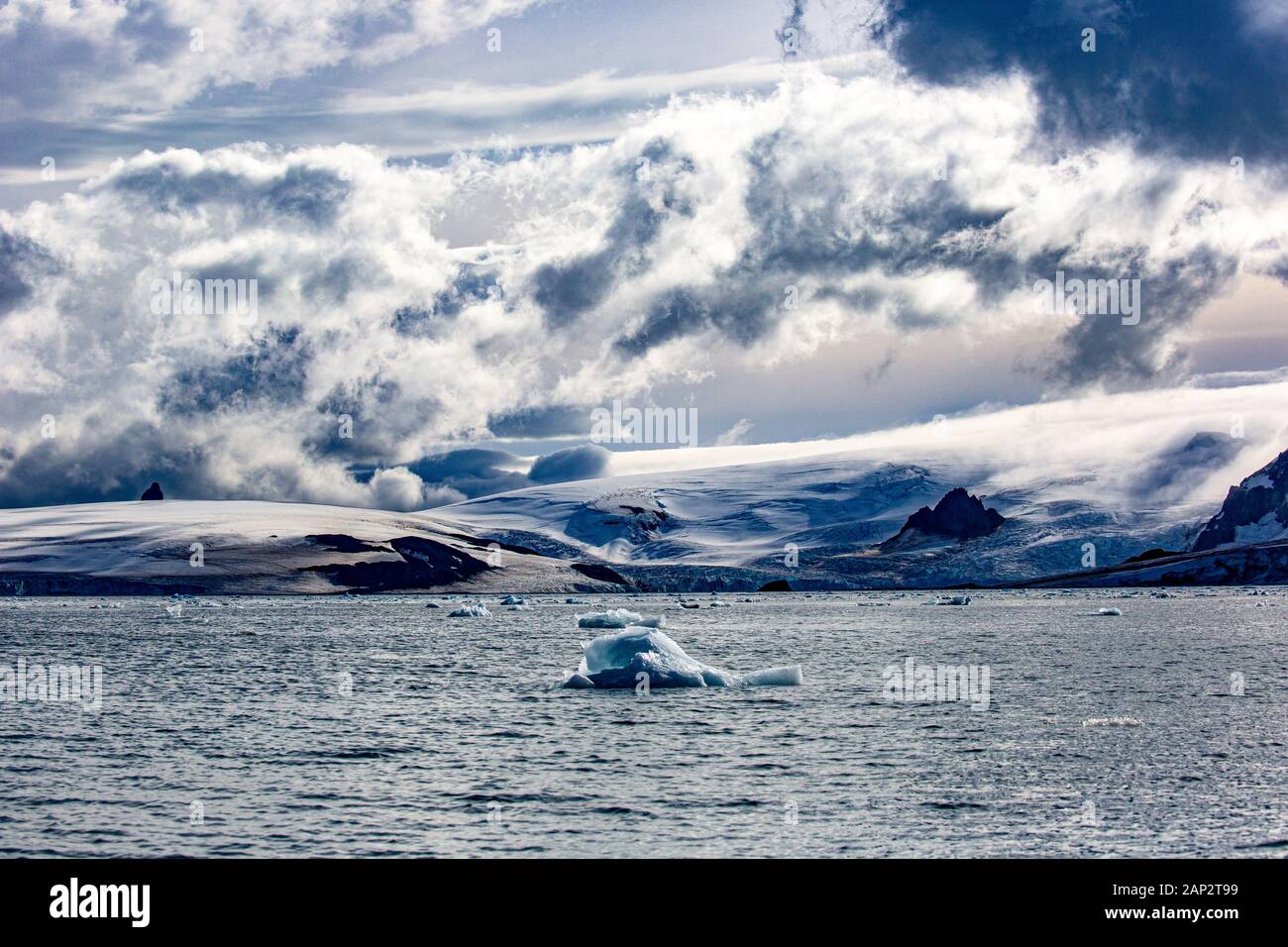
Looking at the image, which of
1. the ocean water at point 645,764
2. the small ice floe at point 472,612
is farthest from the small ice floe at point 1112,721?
the small ice floe at point 472,612

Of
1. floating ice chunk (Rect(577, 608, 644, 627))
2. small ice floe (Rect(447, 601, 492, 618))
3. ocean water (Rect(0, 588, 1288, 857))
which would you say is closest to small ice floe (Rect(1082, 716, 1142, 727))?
ocean water (Rect(0, 588, 1288, 857))

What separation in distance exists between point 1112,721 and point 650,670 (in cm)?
1740

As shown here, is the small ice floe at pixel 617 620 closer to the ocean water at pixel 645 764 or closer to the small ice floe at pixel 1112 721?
the ocean water at pixel 645 764

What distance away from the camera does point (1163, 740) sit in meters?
39.2

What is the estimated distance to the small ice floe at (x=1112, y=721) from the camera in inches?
1702

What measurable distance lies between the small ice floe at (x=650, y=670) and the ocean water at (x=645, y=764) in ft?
3.85

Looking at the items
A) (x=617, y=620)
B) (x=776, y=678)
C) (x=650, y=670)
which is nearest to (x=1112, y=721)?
(x=776, y=678)

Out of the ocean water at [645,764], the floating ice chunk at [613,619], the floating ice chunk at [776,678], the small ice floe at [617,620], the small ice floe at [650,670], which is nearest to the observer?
the ocean water at [645,764]

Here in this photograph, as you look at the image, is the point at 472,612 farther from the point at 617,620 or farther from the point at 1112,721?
the point at 1112,721

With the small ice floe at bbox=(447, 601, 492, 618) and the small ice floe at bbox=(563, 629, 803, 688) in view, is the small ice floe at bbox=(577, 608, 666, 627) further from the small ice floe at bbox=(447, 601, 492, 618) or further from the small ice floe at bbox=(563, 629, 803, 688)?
the small ice floe at bbox=(563, 629, 803, 688)

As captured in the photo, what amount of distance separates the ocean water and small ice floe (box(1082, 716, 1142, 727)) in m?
0.21
